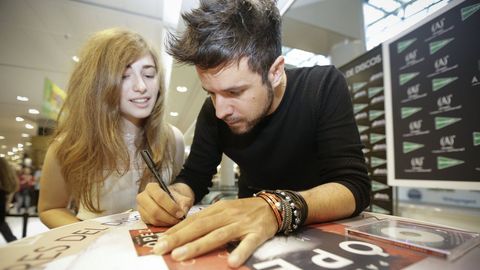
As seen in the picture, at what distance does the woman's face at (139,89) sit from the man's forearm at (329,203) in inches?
31.3

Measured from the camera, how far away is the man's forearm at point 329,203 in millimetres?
662

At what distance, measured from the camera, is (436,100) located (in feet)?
5.82

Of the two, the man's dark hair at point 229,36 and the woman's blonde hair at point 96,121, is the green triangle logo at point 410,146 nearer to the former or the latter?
the man's dark hair at point 229,36

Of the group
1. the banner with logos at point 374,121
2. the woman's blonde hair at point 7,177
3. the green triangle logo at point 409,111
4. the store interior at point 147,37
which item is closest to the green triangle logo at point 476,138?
the store interior at point 147,37

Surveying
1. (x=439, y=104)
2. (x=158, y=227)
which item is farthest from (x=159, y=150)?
(x=439, y=104)

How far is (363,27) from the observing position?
2793 millimetres

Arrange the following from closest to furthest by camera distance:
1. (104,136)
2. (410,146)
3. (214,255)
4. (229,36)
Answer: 1. (214,255)
2. (229,36)
3. (104,136)
4. (410,146)

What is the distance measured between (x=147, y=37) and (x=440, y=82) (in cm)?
177

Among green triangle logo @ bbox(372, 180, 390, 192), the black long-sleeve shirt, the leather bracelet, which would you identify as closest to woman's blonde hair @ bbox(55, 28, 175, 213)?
the black long-sleeve shirt

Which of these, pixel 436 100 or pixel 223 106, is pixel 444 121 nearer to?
→ pixel 436 100

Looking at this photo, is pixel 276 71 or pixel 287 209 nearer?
pixel 287 209

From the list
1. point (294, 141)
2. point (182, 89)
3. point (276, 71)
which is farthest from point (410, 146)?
point (182, 89)

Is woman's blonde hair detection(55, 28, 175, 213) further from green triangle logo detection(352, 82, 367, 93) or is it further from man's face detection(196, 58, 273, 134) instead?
green triangle logo detection(352, 82, 367, 93)

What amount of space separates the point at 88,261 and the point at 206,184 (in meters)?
0.70
